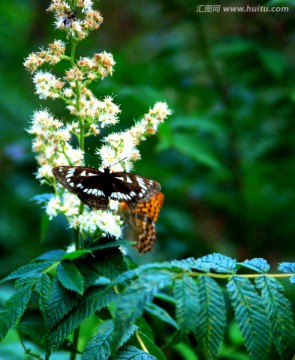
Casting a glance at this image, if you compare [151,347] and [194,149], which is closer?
[151,347]

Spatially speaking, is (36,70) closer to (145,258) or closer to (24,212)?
(145,258)

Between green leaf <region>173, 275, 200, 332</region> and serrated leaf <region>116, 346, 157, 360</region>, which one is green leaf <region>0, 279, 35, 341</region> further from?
green leaf <region>173, 275, 200, 332</region>

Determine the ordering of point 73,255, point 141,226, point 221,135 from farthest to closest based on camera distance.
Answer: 1. point 221,135
2. point 141,226
3. point 73,255

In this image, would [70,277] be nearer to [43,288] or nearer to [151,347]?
[43,288]

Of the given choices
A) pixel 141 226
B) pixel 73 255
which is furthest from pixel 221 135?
pixel 73 255

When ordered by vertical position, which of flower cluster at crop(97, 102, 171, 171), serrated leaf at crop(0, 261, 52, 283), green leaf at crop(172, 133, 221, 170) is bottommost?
serrated leaf at crop(0, 261, 52, 283)

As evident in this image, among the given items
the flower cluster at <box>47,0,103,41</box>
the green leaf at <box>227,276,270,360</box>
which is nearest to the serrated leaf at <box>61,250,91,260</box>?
the green leaf at <box>227,276,270,360</box>
